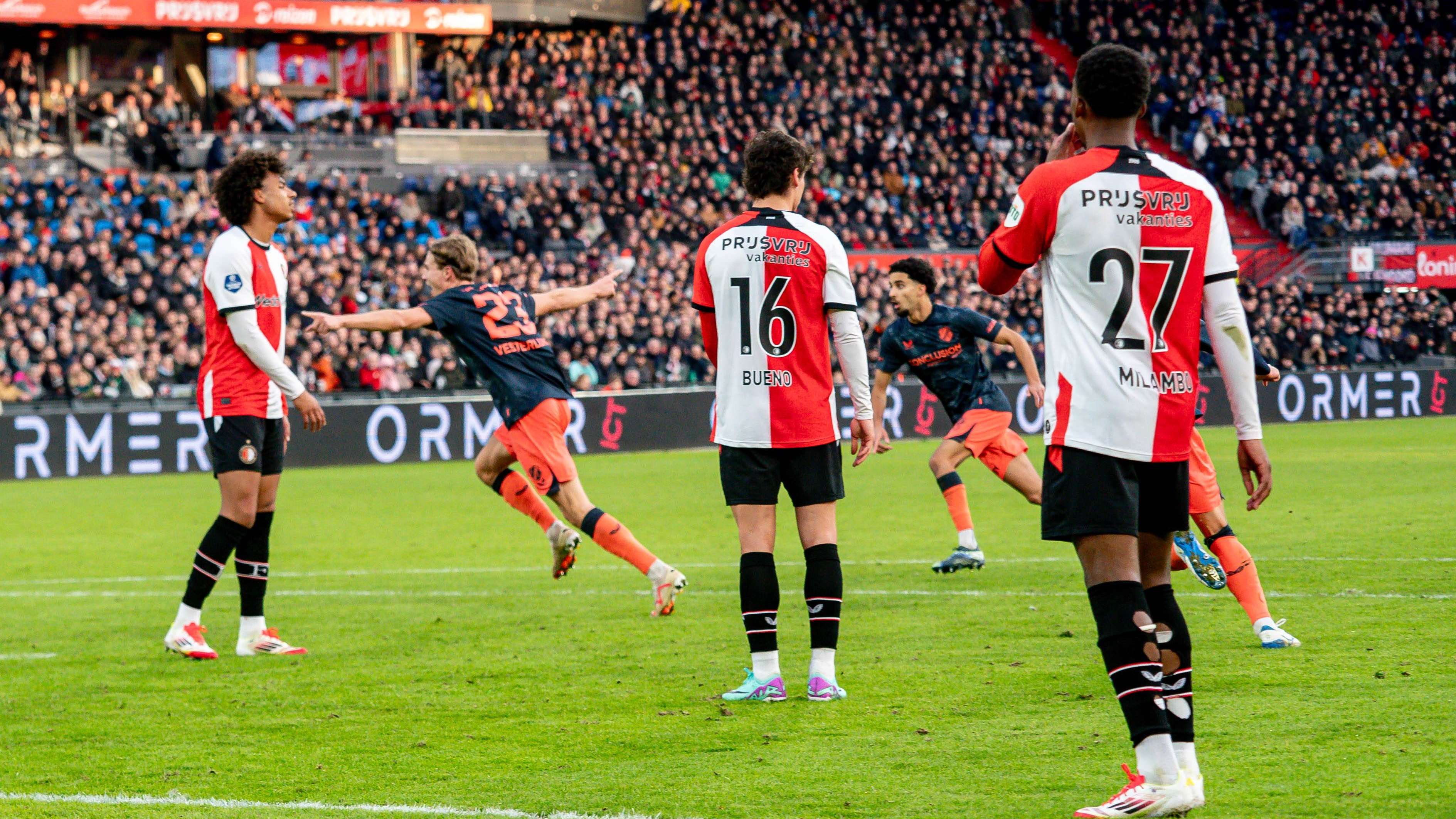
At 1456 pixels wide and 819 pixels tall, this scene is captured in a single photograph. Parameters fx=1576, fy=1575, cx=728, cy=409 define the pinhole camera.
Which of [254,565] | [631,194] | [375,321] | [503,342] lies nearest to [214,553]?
[254,565]

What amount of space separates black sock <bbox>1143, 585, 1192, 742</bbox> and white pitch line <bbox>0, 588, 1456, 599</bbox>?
4.24 metres

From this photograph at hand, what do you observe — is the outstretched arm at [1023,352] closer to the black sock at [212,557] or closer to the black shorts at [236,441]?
the black shorts at [236,441]

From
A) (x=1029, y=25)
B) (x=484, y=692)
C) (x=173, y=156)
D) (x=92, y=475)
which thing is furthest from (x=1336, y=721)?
(x=1029, y=25)

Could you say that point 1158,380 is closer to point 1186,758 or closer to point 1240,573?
point 1186,758

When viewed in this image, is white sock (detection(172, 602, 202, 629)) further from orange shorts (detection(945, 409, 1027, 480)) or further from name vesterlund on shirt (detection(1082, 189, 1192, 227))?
name vesterlund on shirt (detection(1082, 189, 1192, 227))

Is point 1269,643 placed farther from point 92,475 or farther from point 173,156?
point 173,156

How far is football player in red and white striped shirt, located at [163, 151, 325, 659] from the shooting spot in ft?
25.7

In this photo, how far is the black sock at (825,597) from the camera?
243 inches

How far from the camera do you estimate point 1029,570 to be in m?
10.1

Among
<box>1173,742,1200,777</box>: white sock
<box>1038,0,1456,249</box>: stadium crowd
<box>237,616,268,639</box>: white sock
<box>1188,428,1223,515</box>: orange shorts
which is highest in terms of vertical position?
<box>1038,0,1456,249</box>: stadium crowd

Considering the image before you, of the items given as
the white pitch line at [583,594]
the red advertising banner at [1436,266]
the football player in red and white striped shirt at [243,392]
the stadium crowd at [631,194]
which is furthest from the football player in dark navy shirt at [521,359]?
the red advertising banner at [1436,266]

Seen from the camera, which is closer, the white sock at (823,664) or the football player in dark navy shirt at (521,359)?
the white sock at (823,664)

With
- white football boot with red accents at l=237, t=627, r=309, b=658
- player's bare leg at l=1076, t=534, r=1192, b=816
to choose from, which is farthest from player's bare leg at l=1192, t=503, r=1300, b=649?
white football boot with red accents at l=237, t=627, r=309, b=658

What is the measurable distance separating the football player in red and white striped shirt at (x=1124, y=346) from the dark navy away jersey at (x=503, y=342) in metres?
4.43
